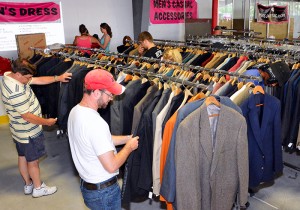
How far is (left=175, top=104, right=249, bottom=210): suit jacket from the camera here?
7.11 ft

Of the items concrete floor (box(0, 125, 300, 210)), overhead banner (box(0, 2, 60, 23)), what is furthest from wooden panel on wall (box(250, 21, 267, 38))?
concrete floor (box(0, 125, 300, 210))

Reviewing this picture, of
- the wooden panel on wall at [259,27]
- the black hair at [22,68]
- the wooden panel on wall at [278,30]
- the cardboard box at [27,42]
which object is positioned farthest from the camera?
the wooden panel on wall at [278,30]

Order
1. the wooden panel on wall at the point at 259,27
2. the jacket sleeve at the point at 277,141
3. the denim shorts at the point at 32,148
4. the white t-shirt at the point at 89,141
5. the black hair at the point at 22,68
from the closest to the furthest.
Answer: the white t-shirt at the point at 89,141 → the jacket sleeve at the point at 277,141 → the black hair at the point at 22,68 → the denim shorts at the point at 32,148 → the wooden panel on wall at the point at 259,27

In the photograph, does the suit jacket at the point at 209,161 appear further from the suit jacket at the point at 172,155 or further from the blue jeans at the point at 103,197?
the blue jeans at the point at 103,197

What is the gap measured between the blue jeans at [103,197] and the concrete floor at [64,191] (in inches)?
41.9

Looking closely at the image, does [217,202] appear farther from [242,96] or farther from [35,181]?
[35,181]

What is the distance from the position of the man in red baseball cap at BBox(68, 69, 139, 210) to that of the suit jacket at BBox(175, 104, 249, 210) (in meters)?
0.39

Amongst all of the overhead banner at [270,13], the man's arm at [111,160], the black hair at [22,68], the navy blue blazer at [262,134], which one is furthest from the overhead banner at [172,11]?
the man's arm at [111,160]

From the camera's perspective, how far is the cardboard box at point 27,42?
5.96m

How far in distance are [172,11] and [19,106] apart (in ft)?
23.0

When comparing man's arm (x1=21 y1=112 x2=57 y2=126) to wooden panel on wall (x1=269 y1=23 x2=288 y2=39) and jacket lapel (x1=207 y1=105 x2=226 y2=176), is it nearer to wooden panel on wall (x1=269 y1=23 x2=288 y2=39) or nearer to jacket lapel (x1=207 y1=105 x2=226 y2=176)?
jacket lapel (x1=207 y1=105 x2=226 y2=176)

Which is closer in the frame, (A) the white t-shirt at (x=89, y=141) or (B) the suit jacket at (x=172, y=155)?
(A) the white t-shirt at (x=89, y=141)

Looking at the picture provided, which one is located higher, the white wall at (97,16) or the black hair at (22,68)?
the white wall at (97,16)

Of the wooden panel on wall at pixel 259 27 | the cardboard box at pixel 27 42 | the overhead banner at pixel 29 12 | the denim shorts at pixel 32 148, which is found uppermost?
the overhead banner at pixel 29 12
